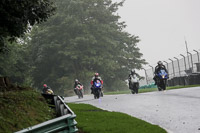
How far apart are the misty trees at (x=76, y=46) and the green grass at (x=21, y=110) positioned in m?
47.9

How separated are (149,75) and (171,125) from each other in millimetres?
31421

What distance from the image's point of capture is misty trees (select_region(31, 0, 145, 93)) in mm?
61281

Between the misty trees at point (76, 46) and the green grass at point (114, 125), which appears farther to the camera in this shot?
the misty trees at point (76, 46)

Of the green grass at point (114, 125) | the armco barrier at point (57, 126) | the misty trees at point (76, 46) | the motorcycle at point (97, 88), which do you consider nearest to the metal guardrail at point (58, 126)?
the armco barrier at point (57, 126)

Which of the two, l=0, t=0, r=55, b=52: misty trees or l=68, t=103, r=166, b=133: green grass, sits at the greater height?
l=0, t=0, r=55, b=52: misty trees

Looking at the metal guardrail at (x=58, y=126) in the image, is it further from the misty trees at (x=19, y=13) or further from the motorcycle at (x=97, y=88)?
the motorcycle at (x=97, y=88)

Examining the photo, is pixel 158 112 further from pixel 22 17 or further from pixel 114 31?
pixel 114 31

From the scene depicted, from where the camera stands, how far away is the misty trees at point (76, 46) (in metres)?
61.3

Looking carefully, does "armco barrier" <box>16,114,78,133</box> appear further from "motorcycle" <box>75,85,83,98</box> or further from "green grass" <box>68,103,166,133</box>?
"motorcycle" <box>75,85,83,98</box>

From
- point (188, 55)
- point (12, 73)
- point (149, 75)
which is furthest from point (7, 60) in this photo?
point (188, 55)

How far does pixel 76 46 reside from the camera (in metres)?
61.4

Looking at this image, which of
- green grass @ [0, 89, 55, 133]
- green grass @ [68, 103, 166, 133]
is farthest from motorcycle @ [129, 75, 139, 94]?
green grass @ [0, 89, 55, 133]

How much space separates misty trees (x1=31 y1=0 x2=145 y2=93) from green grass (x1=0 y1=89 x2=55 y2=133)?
47896mm

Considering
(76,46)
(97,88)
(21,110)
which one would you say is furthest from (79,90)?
(76,46)
